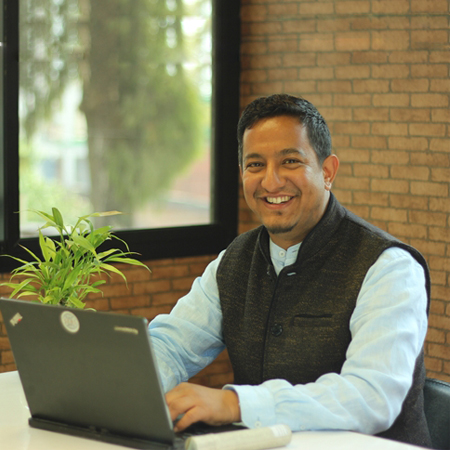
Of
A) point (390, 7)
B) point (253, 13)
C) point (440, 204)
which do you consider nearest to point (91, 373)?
point (440, 204)

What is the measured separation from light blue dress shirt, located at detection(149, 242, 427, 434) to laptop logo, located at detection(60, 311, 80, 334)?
41cm

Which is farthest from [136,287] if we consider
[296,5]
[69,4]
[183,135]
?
[296,5]

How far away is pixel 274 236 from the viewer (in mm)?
2186

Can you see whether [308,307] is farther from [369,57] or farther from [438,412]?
[369,57]

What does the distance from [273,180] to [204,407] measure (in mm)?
723

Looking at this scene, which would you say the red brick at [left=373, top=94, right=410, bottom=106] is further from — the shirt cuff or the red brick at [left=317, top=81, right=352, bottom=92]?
the shirt cuff

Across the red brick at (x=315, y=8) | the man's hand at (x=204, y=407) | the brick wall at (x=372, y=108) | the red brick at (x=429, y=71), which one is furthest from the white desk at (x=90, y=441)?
the red brick at (x=315, y=8)

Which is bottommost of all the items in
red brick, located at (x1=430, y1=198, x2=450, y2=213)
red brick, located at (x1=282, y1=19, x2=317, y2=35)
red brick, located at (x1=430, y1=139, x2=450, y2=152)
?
red brick, located at (x1=430, y1=198, x2=450, y2=213)

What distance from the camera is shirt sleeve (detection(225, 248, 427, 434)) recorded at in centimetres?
162

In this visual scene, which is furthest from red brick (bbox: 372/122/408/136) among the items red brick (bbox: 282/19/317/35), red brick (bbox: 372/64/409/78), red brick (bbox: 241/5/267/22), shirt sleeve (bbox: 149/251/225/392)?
shirt sleeve (bbox: 149/251/225/392)

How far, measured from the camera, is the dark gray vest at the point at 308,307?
192 cm

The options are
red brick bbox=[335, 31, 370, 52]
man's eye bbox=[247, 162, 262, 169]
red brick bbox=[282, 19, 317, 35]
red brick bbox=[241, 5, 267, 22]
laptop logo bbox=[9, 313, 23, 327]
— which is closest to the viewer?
laptop logo bbox=[9, 313, 23, 327]

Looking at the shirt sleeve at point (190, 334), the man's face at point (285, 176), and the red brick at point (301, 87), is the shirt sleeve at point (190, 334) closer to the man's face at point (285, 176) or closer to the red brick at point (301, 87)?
the man's face at point (285, 176)

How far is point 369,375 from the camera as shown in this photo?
1.66 meters
